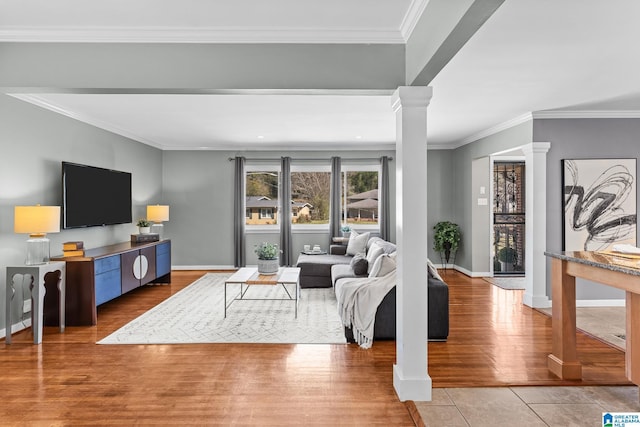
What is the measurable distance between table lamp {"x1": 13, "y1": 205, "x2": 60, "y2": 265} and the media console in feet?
1.21

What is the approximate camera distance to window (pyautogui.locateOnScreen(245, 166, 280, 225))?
8.15m

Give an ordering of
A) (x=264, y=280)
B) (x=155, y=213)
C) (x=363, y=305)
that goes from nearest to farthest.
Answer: (x=363, y=305), (x=264, y=280), (x=155, y=213)

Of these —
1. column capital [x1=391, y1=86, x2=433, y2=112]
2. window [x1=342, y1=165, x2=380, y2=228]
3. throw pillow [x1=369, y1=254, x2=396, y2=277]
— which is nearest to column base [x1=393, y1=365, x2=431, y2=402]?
throw pillow [x1=369, y1=254, x2=396, y2=277]

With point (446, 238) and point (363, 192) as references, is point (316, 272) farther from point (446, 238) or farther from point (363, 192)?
point (446, 238)

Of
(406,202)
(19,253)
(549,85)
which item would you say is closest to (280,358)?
(406,202)

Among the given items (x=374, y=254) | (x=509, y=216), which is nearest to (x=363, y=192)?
(x=509, y=216)

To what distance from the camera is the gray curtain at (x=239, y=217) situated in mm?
7898

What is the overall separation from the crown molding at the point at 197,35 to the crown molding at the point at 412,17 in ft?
0.24

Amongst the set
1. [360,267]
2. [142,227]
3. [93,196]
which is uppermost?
[93,196]

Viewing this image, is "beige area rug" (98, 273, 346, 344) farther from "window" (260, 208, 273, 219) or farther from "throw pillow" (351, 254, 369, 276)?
"window" (260, 208, 273, 219)

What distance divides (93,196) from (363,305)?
13.3 ft

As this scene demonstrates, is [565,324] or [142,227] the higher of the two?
[142,227]

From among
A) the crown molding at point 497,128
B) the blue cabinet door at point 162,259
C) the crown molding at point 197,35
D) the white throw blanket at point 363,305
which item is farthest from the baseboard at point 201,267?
the crown molding at point 197,35

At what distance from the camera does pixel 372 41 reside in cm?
274
